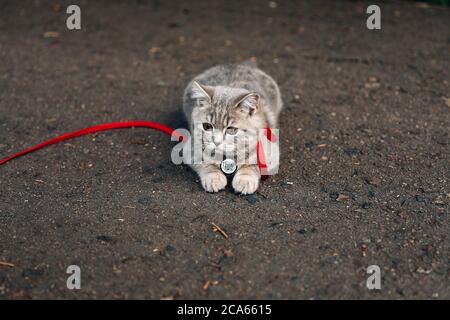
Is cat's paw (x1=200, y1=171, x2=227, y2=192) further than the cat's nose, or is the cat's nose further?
cat's paw (x1=200, y1=171, x2=227, y2=192)

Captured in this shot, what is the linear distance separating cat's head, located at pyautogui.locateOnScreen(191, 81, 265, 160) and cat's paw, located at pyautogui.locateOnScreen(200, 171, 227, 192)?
220mm

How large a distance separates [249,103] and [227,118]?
21 cm

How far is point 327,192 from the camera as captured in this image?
4488 mm

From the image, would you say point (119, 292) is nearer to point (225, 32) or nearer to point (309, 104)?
point (309, 104)

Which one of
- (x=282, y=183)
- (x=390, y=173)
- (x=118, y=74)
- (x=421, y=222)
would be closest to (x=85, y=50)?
(x=118, y=74)

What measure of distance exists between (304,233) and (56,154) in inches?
98.3

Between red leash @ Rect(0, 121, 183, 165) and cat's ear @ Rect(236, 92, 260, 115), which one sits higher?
cat's ear @ Rect(236, 92, 260, 115)

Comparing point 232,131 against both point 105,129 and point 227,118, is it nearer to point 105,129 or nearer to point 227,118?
point 227,118

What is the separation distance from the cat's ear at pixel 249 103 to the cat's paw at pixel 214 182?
0.58 metres

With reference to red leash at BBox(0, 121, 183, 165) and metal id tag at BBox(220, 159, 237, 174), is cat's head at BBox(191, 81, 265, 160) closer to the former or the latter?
metal id tag at BBox(220, 159, 237, 174)

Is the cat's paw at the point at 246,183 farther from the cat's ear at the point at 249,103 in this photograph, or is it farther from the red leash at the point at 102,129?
the red leash at the point at 102,129

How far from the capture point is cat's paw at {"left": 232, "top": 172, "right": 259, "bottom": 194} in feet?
14.3

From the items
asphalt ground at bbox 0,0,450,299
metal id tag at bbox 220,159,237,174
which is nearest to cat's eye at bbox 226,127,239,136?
A: metal id tag at bbox 220,159,237,174

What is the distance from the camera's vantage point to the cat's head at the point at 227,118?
14.0 ft
